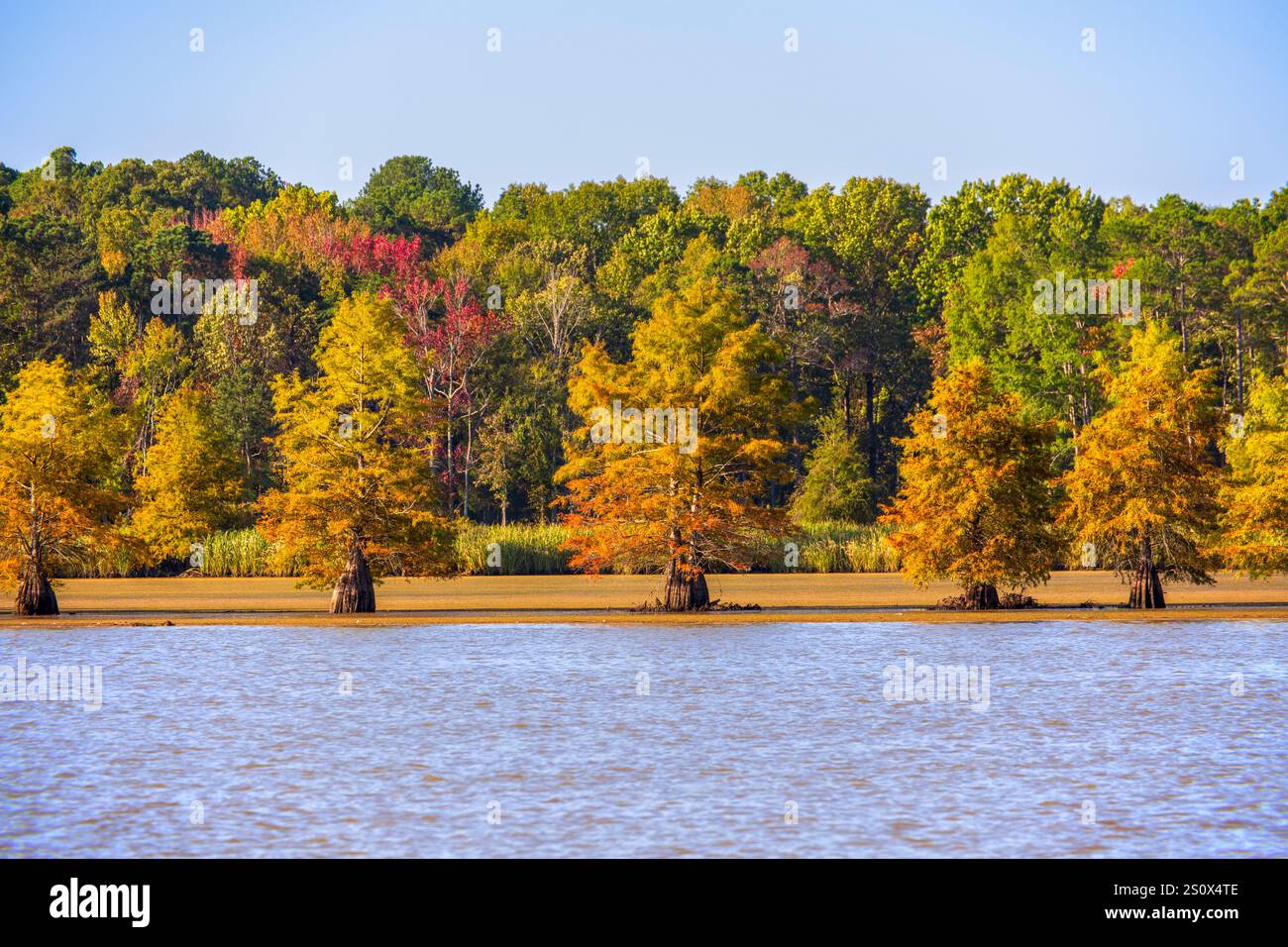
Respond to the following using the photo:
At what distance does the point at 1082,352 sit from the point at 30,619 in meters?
60.9

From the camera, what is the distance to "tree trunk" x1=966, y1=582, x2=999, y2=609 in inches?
1949

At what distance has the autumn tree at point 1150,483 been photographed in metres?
48.2

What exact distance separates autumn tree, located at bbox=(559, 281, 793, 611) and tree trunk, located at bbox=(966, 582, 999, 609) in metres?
6.04

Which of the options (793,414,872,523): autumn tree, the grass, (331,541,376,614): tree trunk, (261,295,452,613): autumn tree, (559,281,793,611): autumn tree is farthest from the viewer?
(793,414,872,523): autumn tree

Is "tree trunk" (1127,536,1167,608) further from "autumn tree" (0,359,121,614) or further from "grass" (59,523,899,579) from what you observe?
"autumn tree" (0,359,121,614)

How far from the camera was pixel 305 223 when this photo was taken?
116 meters

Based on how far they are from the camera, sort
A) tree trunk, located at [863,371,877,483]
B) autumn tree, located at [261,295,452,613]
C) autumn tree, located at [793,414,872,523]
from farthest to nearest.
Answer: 1. tree trunk, located at [863,371,877,483]
2. autumn tree, located at [793,414,872,523]
3. autumn tree, located at [261,295,452,613]

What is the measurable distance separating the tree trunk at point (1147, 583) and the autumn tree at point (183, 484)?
39.2 meters

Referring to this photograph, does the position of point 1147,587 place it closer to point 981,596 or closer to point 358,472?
point 981,596

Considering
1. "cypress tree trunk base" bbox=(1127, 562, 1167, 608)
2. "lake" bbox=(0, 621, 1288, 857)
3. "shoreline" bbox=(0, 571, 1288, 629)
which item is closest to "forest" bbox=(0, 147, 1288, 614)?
"cypress tree trunk base" bbox=(1127, 562, 1167, 608)

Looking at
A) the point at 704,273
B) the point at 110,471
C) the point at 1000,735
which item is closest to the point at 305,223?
the point at 704,273

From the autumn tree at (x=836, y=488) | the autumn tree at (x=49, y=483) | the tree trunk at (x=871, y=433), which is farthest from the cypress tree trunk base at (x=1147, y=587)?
the tree trunk at (x=871, y=433)

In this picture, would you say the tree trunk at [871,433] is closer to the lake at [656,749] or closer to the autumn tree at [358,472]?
the autumn tree at [358,472]

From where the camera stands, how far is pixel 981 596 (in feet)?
163
